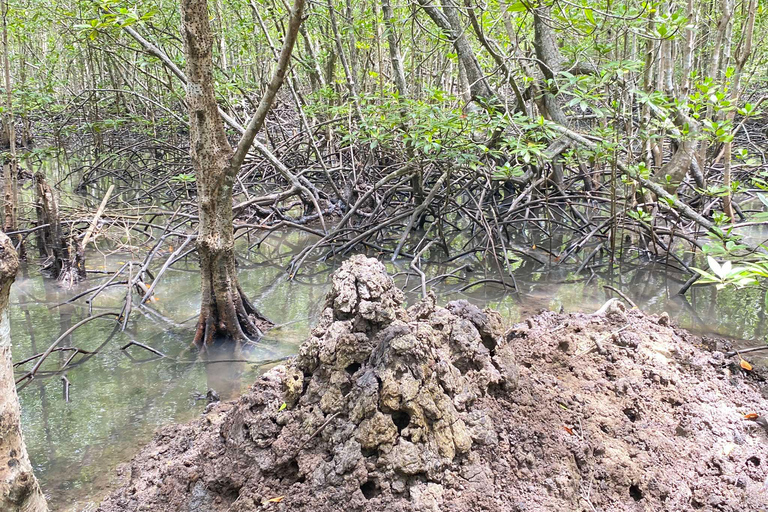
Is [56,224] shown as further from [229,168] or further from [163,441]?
[163,441]

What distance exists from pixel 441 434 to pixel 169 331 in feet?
10.9

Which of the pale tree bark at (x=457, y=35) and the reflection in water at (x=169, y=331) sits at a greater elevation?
the pale tree bark at (x=457, y=35)

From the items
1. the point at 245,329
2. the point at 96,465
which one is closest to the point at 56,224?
the point at 245,329

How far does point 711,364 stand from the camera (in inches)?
108

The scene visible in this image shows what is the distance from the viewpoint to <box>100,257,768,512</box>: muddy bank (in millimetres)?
1724

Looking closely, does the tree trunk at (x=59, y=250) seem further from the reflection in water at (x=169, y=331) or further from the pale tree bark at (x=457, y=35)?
the pale tree bark at (x=457, y=35)

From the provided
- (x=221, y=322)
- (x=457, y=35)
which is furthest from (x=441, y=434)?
(x=457, y=35)

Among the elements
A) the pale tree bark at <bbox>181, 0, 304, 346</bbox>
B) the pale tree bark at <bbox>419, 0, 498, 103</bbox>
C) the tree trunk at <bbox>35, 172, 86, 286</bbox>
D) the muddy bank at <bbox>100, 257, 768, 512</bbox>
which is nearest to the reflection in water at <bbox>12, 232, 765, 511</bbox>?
the tree trunk at <bbox>35, 172, 86, 286</bbox>

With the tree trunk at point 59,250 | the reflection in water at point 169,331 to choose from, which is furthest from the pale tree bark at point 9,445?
the tree trunk at point 59,250

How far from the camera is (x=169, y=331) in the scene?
4.53m

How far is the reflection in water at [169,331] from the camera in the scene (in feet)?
9.70

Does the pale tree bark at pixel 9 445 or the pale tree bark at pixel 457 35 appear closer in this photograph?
the pale tree bark at pixel 9 445

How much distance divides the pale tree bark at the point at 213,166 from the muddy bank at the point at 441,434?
5.53ft

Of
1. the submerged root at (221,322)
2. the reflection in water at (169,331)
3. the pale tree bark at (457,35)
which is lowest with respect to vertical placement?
the reflection in water at (169,331)
